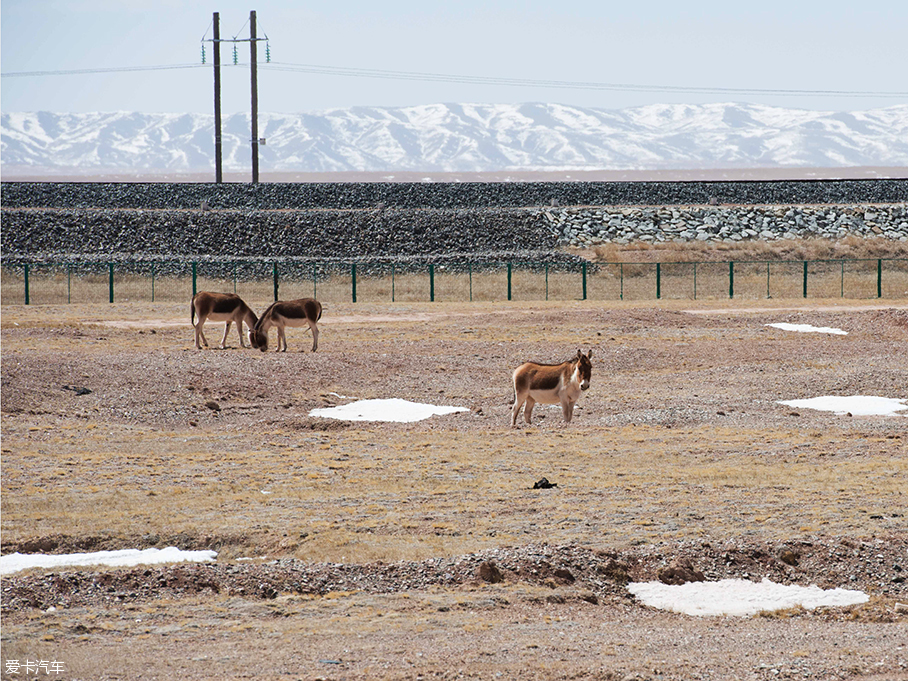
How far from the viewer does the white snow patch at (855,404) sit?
22.5 meters

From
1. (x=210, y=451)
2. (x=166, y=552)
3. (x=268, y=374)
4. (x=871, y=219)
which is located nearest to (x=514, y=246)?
(x=871, y=219)

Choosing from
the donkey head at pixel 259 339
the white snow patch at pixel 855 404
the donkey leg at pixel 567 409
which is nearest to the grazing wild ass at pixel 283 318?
the donkey head at pixel 259 339

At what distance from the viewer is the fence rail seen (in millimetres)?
54719

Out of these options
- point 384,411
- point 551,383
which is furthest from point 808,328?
point 551,383

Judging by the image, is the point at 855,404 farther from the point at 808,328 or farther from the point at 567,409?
the point at 808,328

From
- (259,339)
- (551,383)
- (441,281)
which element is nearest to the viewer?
(551,383)

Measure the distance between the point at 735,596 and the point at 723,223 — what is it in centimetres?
6390

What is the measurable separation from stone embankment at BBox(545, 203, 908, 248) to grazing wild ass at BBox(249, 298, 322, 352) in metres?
40.1

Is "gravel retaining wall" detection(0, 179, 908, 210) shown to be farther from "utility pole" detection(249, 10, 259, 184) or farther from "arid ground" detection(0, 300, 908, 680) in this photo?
"arid ground" detection(0, 300, 908, 680)

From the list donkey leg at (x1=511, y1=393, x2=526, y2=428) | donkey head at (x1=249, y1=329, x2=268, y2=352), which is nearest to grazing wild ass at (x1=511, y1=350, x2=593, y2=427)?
donkey leg at (x1=511, y1=393, x2=526, y2=428)

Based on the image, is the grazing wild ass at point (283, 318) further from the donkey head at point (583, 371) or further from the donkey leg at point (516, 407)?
the donkey head at point (583, 371)

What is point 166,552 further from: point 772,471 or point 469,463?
point 772,471

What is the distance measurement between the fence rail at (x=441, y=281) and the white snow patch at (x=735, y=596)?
136 ft

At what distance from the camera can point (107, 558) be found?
12.4 meters
